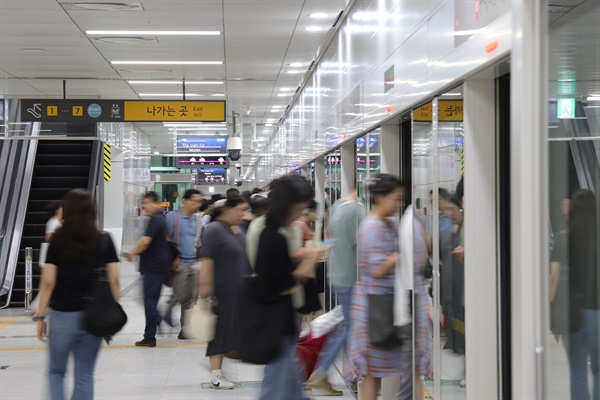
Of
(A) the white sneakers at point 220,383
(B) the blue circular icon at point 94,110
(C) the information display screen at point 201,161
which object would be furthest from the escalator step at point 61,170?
(A) the white sneakers at point 220,383

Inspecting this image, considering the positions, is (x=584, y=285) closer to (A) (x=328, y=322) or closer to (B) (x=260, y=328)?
(B) (x=260, y=328)

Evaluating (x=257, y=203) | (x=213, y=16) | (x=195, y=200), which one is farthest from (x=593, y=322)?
(x=213, y=16)

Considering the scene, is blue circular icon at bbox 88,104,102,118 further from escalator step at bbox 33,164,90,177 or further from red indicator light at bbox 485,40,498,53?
red indicator light at bbox 485,40,498,53

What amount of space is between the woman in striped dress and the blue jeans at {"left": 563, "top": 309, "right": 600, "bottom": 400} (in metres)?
1.02

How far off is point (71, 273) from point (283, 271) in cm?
147

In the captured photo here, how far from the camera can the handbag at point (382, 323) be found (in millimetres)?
4137

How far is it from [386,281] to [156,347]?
4.74 meters

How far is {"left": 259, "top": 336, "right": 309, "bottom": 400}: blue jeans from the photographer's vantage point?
3566 millimetres

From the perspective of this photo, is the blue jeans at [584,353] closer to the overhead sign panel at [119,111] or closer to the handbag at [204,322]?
the handbag at [204,322]

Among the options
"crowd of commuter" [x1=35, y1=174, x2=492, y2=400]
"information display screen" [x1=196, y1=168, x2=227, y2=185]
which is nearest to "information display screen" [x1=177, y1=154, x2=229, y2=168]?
"information display screen" [x1=196, y1=168, x2=227, y2=185]

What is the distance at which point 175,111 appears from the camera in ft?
39.8

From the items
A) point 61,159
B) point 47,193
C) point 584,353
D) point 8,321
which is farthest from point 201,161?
point 584,353

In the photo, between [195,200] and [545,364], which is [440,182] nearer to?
[545,364]

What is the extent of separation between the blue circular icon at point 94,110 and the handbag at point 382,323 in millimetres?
8583
